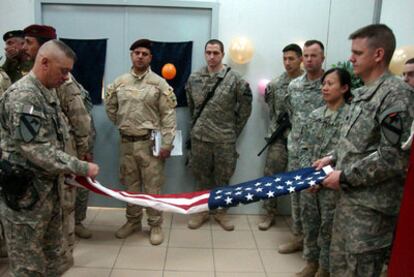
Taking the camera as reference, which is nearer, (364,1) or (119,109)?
(119,109)

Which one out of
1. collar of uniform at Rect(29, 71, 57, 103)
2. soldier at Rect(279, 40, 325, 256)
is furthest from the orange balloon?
collar of uniform at Rect(29, 71, 57, 103)

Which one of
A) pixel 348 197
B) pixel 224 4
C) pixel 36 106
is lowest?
pixel 348 197

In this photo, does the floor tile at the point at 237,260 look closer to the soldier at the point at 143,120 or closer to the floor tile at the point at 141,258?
the floor tile at the point at 141,258

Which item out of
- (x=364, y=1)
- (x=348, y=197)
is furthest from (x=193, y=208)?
(x=364, y=1)

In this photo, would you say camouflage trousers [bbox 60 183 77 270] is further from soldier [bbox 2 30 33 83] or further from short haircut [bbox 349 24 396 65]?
short haircut [bbox 349 24 396 65]

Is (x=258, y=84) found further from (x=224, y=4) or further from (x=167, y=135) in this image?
(x=167, y=135)

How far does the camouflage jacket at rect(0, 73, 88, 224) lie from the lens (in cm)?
184

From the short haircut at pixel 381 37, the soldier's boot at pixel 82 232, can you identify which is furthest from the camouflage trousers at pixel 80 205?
the short haircut at pixel 381 37

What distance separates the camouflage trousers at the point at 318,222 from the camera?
7.95ft

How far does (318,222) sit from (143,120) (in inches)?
65.7

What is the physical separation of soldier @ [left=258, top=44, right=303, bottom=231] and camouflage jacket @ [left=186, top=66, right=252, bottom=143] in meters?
0.23

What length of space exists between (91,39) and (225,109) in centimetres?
156

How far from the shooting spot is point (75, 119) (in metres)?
2.68

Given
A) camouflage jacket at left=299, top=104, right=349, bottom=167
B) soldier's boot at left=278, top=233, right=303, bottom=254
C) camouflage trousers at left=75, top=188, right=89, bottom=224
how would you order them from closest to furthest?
camouflage jacket at left=299, top=104, right=349, bottom=167 < soldier's boot at left=278, top=233, right=303, bottom=254 < camouflage trousers at left=75, top=188, right=89, bottom=224
